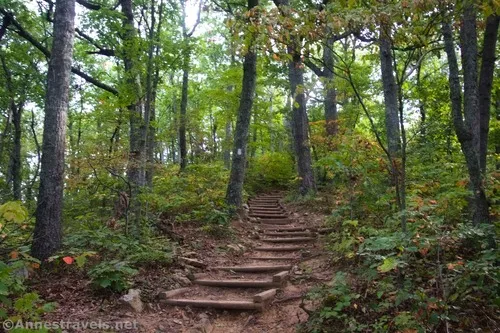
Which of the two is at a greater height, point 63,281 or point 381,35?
point 381,35

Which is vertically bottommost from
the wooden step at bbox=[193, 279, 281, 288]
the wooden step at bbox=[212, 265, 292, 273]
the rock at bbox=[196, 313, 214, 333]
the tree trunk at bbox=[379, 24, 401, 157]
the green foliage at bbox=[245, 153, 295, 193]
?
the rock at bbox=[196, 313, 214, 333]

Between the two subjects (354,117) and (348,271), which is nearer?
(348,271)

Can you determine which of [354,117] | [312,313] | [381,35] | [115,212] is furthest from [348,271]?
[354,117]

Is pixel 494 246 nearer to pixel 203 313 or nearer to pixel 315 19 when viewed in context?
pixel 315 19

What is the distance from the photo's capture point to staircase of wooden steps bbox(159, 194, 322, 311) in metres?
4.44

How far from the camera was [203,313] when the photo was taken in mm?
4309

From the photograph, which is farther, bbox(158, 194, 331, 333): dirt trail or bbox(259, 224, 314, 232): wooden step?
bbox(259, 224, 314, 232): wooden step

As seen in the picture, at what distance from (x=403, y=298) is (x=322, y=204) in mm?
7072

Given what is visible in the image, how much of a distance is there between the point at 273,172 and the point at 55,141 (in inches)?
555

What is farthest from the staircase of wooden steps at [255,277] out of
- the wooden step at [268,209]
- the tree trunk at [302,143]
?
the tree trunk at [302,143]

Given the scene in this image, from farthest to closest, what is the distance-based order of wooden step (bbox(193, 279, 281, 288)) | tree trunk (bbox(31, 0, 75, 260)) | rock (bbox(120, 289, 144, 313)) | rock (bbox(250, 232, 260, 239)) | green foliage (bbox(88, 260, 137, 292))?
rock (bbox(250, 232, 260, 239)), wooden step (bbox(193, 279, 281, 288)), tree trunk (bbox(31, 0, 75, 260)), green foliage (bbox(88, 260, 137, 292)), rock (bbox(120, 289, 144, 313))

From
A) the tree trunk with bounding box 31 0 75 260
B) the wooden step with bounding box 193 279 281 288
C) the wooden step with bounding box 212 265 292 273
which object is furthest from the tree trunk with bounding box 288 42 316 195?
the tree trunk with bounding box 31 0 75 260

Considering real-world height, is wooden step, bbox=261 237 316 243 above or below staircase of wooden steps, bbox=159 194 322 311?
above

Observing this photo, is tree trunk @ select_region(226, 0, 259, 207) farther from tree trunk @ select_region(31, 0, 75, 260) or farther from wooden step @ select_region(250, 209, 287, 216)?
tree trunk @ select_region(31, 0, 75, 260)
